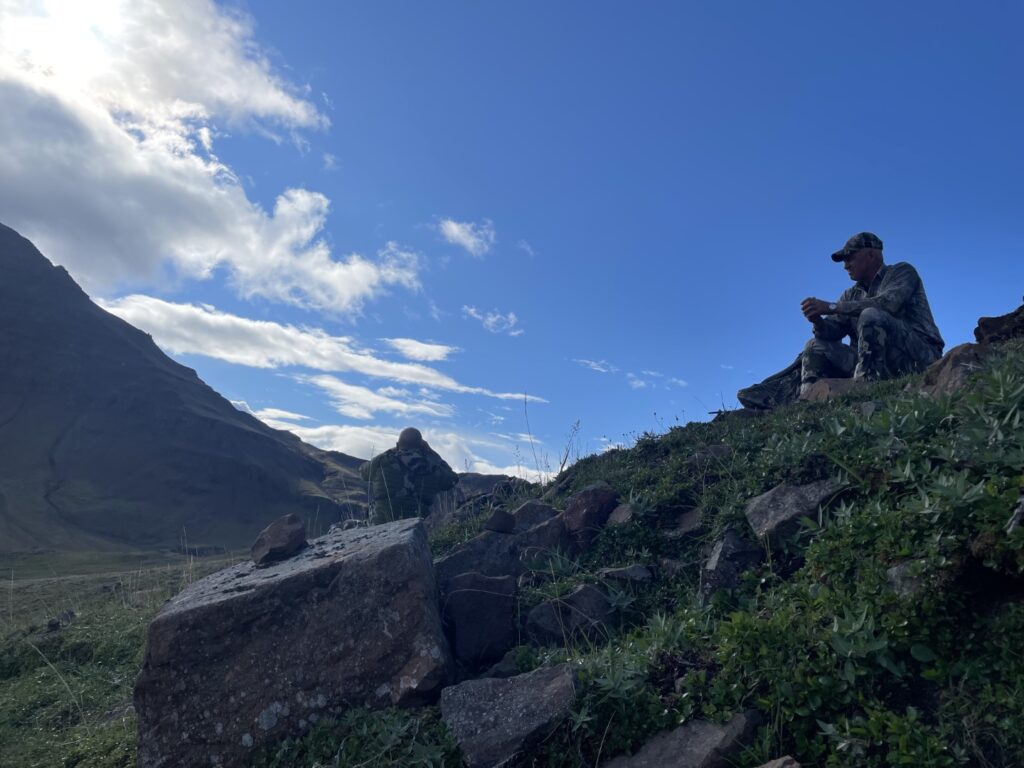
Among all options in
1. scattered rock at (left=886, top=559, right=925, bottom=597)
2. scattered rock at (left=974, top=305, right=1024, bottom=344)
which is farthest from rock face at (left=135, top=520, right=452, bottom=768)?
scattered rock at (left=974, top=305, right=1024, bottom=344)

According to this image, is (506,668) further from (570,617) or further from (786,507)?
(786,507)

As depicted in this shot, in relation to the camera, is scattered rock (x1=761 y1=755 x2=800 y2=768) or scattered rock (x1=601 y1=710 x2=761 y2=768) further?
scattered rock (x1=601 y1=710 x2=761 y2=768)

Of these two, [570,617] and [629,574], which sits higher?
[629,574]

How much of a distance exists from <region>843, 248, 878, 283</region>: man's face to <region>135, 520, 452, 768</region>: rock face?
5981 millimetres

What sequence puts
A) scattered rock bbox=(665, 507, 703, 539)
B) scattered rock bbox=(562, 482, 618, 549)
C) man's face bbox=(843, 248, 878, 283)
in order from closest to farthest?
1. scattered rock bbox=(665, 507, 703, 539)
2. scattered rock bbox=(562, 482, 618, 549)
3. man's face bbox=(843, 248, 878, 283)

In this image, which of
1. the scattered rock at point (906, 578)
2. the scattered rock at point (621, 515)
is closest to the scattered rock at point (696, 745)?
the scattered rock at point (906, 578)

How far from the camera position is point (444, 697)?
3934 millimetres

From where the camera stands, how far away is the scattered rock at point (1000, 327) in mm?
7020

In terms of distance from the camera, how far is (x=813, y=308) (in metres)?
8.18

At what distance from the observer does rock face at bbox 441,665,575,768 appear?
3498mm

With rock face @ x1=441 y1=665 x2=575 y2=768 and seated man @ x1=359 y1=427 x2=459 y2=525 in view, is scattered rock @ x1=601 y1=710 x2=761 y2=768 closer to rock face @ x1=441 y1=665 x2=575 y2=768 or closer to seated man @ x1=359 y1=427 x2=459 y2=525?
rock face @ x1=441 y1=665 x2=575 y2=768

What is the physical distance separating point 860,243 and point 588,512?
4529 millimetres

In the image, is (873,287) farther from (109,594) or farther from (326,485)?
(326,485)

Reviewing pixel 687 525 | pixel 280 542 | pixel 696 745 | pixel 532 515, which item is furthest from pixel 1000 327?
pixel 280 542
